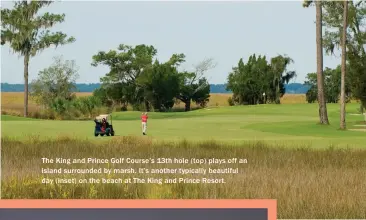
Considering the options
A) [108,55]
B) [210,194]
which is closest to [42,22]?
[108,55]

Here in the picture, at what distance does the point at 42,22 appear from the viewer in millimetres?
25016

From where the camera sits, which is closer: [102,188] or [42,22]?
[102,188]

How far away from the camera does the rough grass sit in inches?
324

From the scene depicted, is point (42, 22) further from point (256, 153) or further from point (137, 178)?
point (137, 178)

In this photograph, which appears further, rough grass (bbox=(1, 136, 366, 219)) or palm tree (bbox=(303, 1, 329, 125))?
palm tree (bbox=(303, 1, 329, 125))

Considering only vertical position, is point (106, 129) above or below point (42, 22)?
below

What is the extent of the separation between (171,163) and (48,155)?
7.56 ft

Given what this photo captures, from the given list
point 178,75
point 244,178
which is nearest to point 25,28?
point 178,75

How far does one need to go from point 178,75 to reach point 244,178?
1148 centimetres

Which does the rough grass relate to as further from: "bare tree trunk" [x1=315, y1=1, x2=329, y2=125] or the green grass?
"bare tree trunk" [x1=315, y1=1, x2=329, y2=125]

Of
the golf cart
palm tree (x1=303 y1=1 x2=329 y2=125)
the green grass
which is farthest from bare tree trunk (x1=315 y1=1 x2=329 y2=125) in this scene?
the golf cart

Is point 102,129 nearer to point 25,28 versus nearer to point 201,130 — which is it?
point 201,130

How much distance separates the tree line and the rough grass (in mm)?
2368

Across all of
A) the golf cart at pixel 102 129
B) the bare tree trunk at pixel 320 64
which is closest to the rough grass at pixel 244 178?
the golf cart at pixel 102 129
